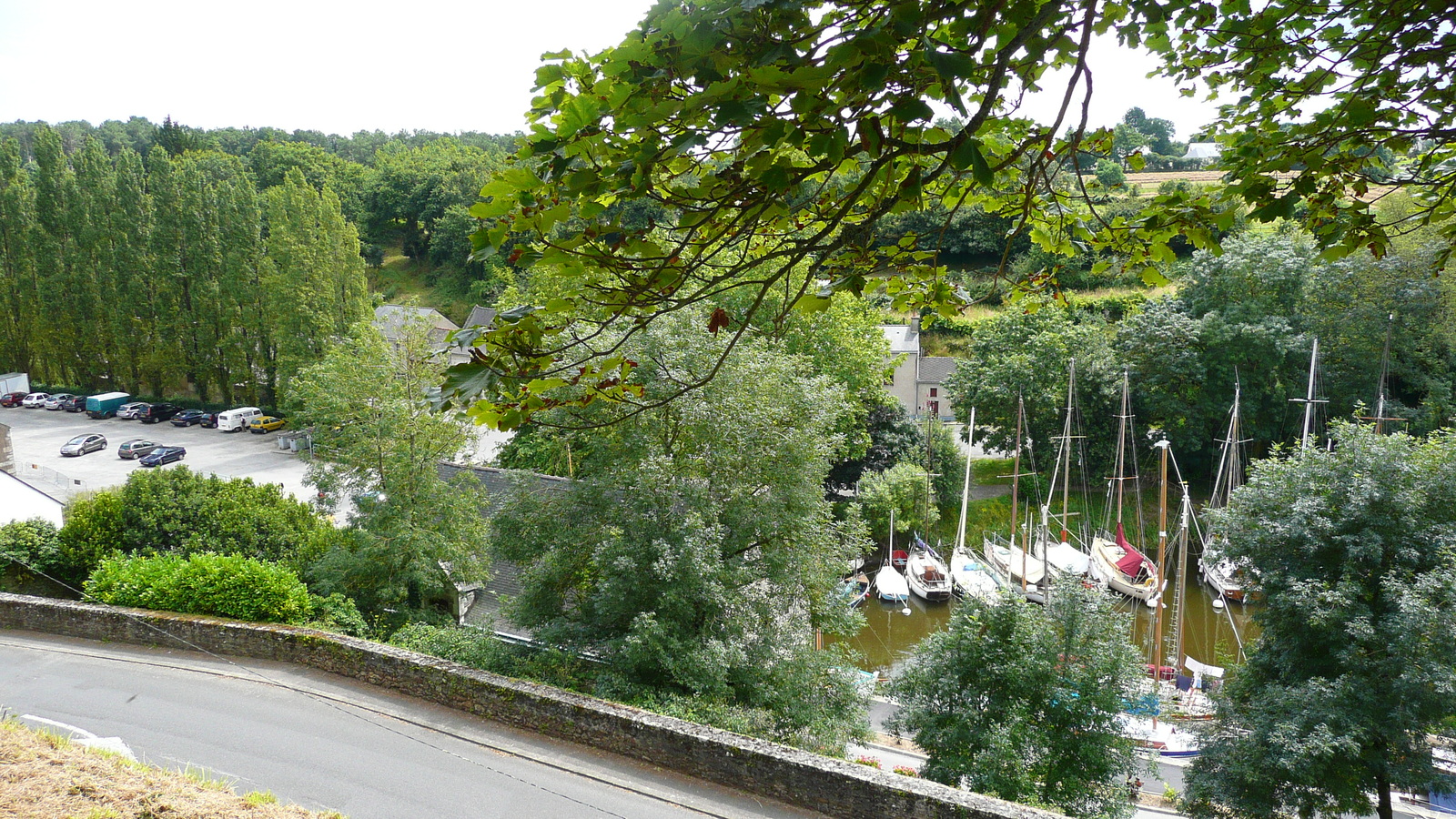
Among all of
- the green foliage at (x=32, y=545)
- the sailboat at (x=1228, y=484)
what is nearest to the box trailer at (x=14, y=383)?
the green foliage at (x=32, y=545)

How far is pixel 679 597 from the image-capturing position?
983cm

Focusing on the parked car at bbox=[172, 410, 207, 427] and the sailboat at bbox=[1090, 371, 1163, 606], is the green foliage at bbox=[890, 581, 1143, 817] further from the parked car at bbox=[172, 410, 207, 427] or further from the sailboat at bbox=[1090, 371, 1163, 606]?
the parked car at bbox=[172, 410, 207, 427]

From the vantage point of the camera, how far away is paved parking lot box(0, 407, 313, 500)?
26547mm

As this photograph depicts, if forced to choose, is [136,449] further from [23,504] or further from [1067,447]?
[1067,447]

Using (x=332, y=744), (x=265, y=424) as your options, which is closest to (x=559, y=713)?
(x=332, y=744)

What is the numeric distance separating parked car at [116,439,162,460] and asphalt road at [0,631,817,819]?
22.9 metres

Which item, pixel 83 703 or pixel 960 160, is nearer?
pixel 960 160

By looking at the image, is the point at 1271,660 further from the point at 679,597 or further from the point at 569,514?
the point at 569,514

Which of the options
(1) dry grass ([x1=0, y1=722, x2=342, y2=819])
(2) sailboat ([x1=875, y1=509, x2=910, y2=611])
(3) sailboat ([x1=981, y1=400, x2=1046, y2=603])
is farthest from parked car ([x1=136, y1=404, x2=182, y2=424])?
(1) dry grass ([x1=0, y1=722, x2=342, y2=819])

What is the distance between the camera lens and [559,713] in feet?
27.7

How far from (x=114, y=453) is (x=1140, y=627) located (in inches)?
1385

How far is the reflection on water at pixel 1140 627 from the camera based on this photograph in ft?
64.0

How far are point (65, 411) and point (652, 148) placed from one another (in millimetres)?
47330

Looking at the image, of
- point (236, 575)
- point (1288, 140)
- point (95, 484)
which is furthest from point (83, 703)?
point (95, 484)
